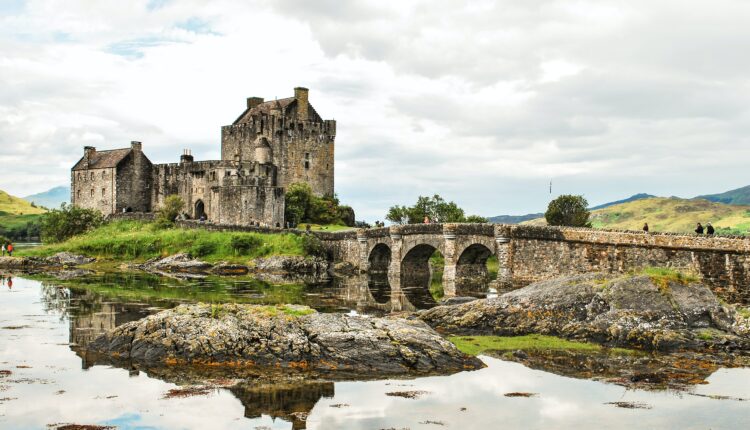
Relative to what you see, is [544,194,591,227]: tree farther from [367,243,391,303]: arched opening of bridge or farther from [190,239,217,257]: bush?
[190,239,217,257]: bush

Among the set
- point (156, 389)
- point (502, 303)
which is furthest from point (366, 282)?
point (156, 389)

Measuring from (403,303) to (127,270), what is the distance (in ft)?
90.3

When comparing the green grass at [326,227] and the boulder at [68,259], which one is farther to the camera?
the green grass at [326,227]

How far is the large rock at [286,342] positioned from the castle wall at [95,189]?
6192cm

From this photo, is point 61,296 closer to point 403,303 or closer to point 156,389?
point 403,303

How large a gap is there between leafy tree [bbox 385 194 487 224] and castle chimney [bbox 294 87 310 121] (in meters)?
14.0

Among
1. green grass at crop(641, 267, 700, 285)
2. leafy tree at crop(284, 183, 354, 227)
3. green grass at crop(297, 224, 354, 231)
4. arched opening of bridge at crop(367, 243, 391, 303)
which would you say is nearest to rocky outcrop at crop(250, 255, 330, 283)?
arched opening of bridge at crop(367, 243, 391, 303)

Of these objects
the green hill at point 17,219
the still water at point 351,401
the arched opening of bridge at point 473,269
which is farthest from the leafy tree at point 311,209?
the green hill at point 17,219

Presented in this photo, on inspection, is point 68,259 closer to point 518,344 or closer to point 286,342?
point 286,342

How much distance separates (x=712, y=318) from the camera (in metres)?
22.3

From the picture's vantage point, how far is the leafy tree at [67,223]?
237 feet

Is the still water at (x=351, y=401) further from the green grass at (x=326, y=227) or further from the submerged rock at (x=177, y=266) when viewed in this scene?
the green grass at (x=326, y=227)

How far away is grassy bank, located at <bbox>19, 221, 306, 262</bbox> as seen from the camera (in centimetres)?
5847

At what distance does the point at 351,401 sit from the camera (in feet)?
51.7
